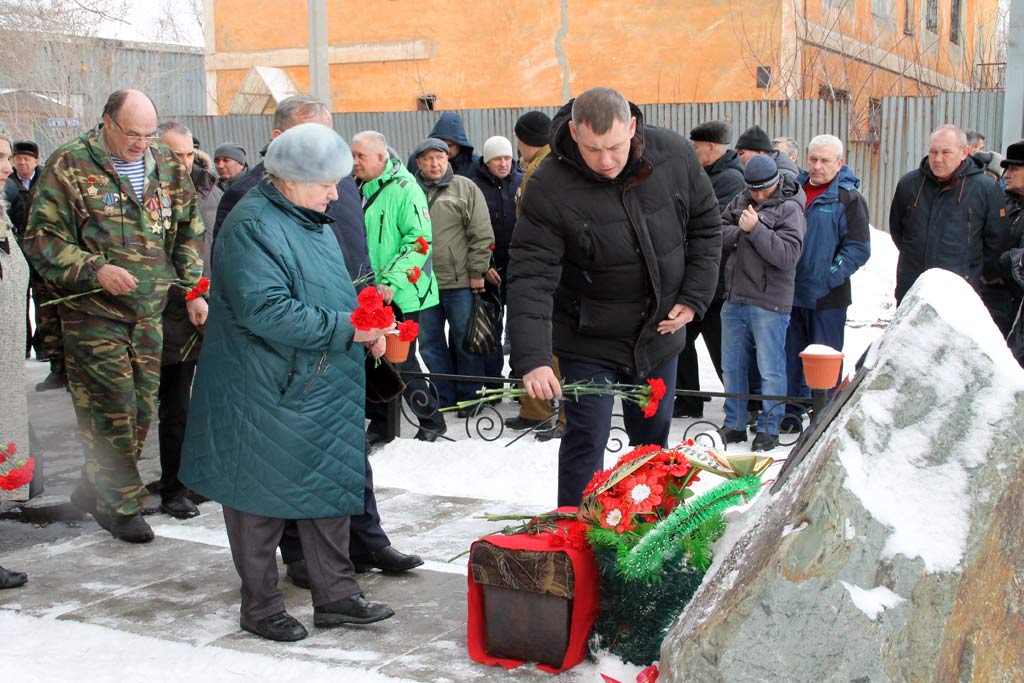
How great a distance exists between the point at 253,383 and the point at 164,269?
1.75 meters

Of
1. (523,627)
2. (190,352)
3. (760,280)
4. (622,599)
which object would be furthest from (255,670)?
(760,280)

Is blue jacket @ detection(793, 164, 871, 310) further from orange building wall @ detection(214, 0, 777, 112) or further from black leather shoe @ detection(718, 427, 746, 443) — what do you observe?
orange building wall @ detection(214, 0, 777, 112)

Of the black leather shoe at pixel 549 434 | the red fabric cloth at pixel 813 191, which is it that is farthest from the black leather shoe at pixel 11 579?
the red fabric cloth at pixel 813 191

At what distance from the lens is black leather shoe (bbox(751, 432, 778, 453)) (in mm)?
6824

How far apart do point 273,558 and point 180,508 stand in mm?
1805

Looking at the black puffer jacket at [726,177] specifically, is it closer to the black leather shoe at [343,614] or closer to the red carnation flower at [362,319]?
the red carnation flower at [362,319]

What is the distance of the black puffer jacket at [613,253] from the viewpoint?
4.18m

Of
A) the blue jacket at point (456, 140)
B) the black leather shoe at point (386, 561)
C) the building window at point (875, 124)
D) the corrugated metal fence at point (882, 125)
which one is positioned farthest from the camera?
the building window at point (875, 124)

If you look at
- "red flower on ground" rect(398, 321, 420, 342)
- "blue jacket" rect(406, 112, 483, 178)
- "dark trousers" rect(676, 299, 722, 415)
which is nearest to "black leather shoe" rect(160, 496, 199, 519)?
"red flower on ground" rect(398, 321, 420, 342)

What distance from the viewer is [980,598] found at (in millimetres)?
2547

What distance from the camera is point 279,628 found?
390 centimetres

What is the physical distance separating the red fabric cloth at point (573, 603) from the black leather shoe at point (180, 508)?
7.79ft

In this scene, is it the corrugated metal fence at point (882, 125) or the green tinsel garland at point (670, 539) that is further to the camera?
the corrugated metal fence at point (882, 125)

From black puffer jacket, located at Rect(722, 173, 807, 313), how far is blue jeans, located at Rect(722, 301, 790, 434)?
8 cm
